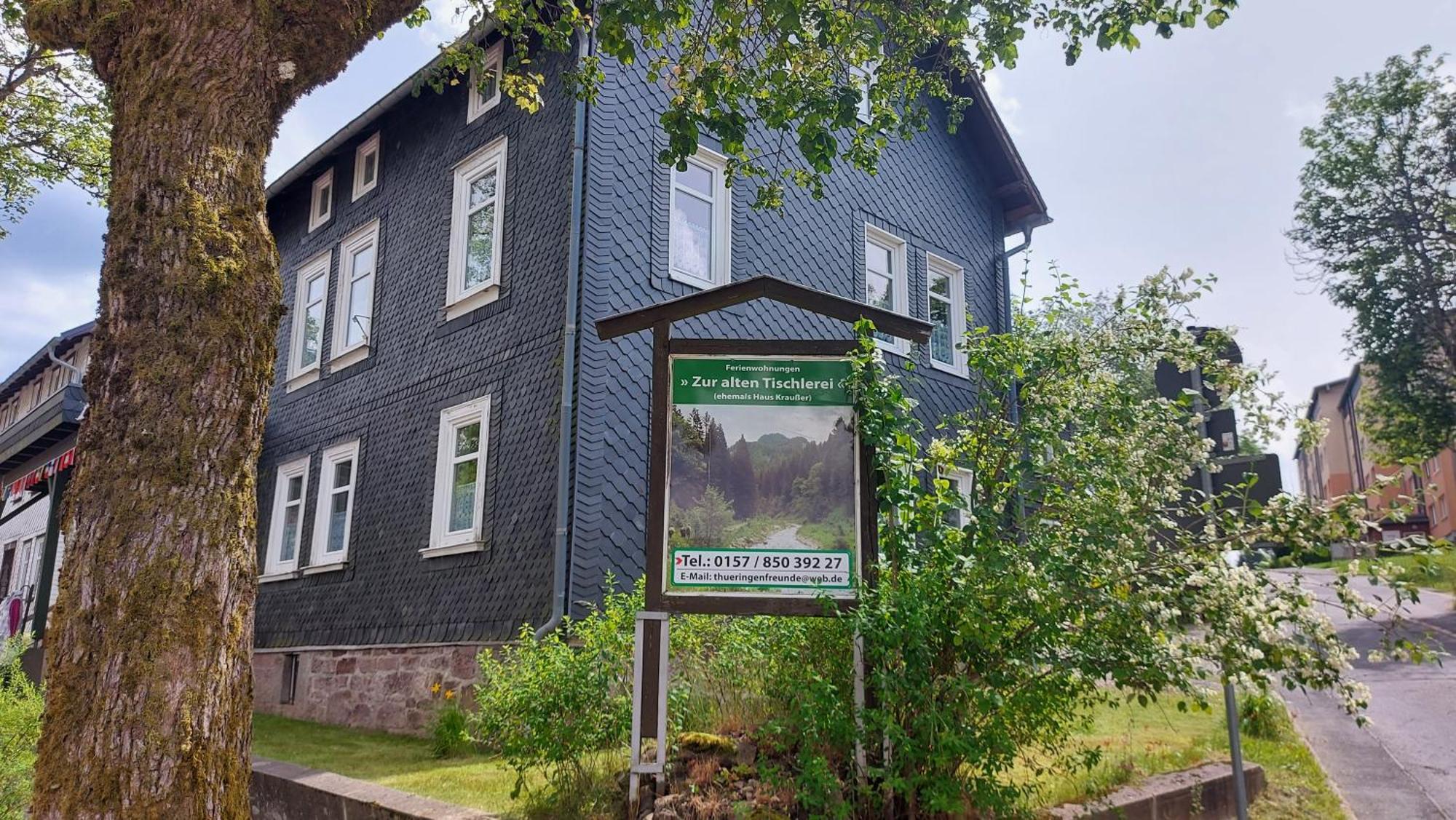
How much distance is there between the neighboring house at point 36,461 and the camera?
17.0 m

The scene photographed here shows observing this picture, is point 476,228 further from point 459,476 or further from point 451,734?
point 451,734

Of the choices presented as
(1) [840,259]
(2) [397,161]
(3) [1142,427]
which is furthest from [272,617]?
(3) [1142,427]

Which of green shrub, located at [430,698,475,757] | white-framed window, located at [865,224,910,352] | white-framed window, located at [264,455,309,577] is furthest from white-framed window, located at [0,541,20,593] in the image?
white-framed window, located at [865,224,910,352]

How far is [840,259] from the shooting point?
14.5 metres

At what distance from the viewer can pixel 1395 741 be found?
31.9 ft

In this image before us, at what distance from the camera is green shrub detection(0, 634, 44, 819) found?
5.34m

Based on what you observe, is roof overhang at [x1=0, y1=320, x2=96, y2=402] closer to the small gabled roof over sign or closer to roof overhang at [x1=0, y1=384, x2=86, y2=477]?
roof overhang at [x1=0, y1=384, x2=86, y2=477]

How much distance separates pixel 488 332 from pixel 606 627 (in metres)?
7.21

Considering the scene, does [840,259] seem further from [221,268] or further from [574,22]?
[221,268]

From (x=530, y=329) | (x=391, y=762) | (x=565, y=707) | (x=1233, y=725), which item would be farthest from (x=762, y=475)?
(x=530, y=329)

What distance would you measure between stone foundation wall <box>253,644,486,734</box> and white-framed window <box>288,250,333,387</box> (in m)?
4.55

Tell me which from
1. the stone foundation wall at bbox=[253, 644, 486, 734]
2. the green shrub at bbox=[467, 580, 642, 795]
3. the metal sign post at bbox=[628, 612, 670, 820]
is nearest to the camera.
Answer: the metal sign post at bbox=[628, 612, 670, 820]

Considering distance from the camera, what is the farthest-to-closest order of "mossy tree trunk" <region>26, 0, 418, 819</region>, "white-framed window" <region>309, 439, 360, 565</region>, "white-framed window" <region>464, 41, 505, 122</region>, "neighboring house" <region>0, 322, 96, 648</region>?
"neighboring house" <region>0, 322, 96, 648</region> → "white-framed window" <region>309, 439, 360, 565</region> → "white-framed window" <region>464, 41, 505, 122</region> → "mossy tree trunk" <region>26, 0, 418, 819</region>

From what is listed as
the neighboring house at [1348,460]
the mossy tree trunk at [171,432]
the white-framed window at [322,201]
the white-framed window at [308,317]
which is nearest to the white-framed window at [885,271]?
the white-framed window at [308,317]
